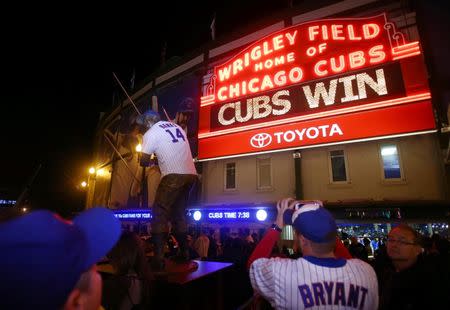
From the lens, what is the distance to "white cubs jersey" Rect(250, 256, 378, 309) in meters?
1.74

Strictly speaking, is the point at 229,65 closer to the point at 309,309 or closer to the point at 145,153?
Result: the point at 145,153

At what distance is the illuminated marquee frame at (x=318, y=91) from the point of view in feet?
28.9

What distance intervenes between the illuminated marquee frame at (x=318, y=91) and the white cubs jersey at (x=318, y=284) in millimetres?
8005

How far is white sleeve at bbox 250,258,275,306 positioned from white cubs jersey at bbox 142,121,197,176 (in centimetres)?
186

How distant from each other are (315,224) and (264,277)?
1.70 feet

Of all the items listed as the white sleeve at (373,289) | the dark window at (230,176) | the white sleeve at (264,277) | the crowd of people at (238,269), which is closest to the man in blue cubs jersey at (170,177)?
the crowd of people at (238,269)

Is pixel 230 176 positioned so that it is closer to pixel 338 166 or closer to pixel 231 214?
pixel 231 214

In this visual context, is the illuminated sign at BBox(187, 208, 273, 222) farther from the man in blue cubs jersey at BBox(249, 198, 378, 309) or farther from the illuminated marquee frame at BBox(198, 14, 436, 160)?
the man in blue cubs jersey at BBox(249, 198, 378, 309)

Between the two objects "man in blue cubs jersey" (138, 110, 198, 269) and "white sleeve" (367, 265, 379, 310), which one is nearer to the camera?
"white sleeve" (367, 265, 379, 310)

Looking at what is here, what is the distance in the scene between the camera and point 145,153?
139 inches

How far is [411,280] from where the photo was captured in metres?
2.69

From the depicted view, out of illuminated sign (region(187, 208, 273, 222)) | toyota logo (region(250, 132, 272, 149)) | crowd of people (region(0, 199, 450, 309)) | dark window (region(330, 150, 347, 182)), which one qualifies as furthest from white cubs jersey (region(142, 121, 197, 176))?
dark window (region(330, 150, 347, 182))

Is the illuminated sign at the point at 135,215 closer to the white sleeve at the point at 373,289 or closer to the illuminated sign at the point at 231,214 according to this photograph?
the illuminated sign at the point at 231,214

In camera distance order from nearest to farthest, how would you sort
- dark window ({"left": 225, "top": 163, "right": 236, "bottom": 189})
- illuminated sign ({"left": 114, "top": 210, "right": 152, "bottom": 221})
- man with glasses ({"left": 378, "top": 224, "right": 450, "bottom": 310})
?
man with glasses ({"left": 378, "top": 224, "right": 450, "bottom": 310}) → illuminated sign ({"left": 114, "top": 210, "right": 152, "bottom": 221}) → dark window ({"left": 225, "top": 163, "right": 236, "bottom": 189})
